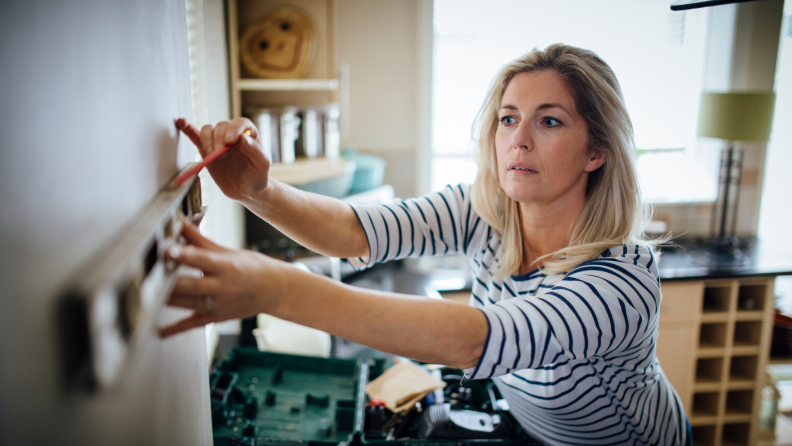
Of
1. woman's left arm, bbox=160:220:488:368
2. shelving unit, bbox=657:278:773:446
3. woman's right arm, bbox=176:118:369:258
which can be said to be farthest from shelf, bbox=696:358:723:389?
woman's left arm, bbox=160:220:488:368

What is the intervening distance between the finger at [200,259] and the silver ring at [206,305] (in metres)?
0.02

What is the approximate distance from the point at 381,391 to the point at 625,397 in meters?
0.58

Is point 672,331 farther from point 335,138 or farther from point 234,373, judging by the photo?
point 234,373

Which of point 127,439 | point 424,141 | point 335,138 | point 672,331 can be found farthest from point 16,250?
point 424,141

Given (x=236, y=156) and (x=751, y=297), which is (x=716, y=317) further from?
(x=236, y=156)

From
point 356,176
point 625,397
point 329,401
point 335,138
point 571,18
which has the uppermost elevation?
point 571,18

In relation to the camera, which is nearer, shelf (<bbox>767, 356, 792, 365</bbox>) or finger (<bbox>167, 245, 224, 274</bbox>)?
finger (<bbox>167, 245, 224, 274</bbox>)

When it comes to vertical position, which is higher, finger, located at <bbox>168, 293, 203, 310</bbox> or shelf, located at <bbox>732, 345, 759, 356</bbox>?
finger, located at <bbox>168, 293, 203, 310</bbox>

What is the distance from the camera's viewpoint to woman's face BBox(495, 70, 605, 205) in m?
1.06

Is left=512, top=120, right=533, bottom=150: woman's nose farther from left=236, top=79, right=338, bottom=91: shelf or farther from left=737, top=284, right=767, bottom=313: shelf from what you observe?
left=737, top=284, right=767, bottom=313: shelf

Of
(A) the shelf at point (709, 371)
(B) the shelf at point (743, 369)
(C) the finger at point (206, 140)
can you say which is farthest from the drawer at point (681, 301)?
(C) the finger at point (206, 140)

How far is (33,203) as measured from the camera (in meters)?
0.39

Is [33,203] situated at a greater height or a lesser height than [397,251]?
greater

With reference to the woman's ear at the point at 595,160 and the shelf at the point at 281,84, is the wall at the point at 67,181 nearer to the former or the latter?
the woman's ear at the point at 595,160
